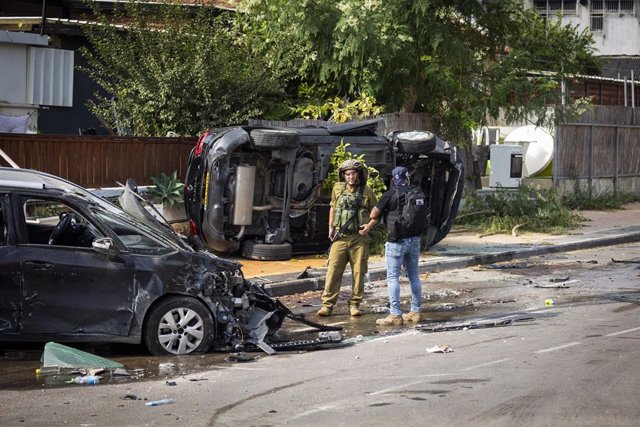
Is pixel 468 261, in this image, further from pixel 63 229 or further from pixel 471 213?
pixel 63 229

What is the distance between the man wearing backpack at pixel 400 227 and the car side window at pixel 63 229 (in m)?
3.15

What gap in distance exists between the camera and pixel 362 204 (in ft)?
38.7

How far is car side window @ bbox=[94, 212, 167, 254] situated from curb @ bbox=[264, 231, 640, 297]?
386 centimetres

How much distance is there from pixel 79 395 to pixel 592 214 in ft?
62.5

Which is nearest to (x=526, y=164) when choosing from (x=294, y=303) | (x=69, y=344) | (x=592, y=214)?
(x=592, y=214)

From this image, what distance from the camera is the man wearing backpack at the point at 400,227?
1123cm

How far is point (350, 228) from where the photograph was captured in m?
11.8

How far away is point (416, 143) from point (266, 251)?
2835 mm

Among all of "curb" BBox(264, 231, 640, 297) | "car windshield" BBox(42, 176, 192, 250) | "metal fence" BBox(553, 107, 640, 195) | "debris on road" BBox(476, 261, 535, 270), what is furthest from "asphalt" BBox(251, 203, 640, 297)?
"car windshield" BBox(42, 176, 192, 250)

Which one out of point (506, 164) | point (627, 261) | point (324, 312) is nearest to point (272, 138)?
point (324, 312)

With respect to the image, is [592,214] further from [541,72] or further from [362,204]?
[362,204]

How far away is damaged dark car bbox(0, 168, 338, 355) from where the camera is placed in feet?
30.1

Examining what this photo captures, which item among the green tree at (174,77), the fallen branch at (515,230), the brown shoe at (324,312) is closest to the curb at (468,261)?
the fallen branch at (515,230)

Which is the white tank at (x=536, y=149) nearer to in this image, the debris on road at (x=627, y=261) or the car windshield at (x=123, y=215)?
the debris on road at (x=627, y=261)
